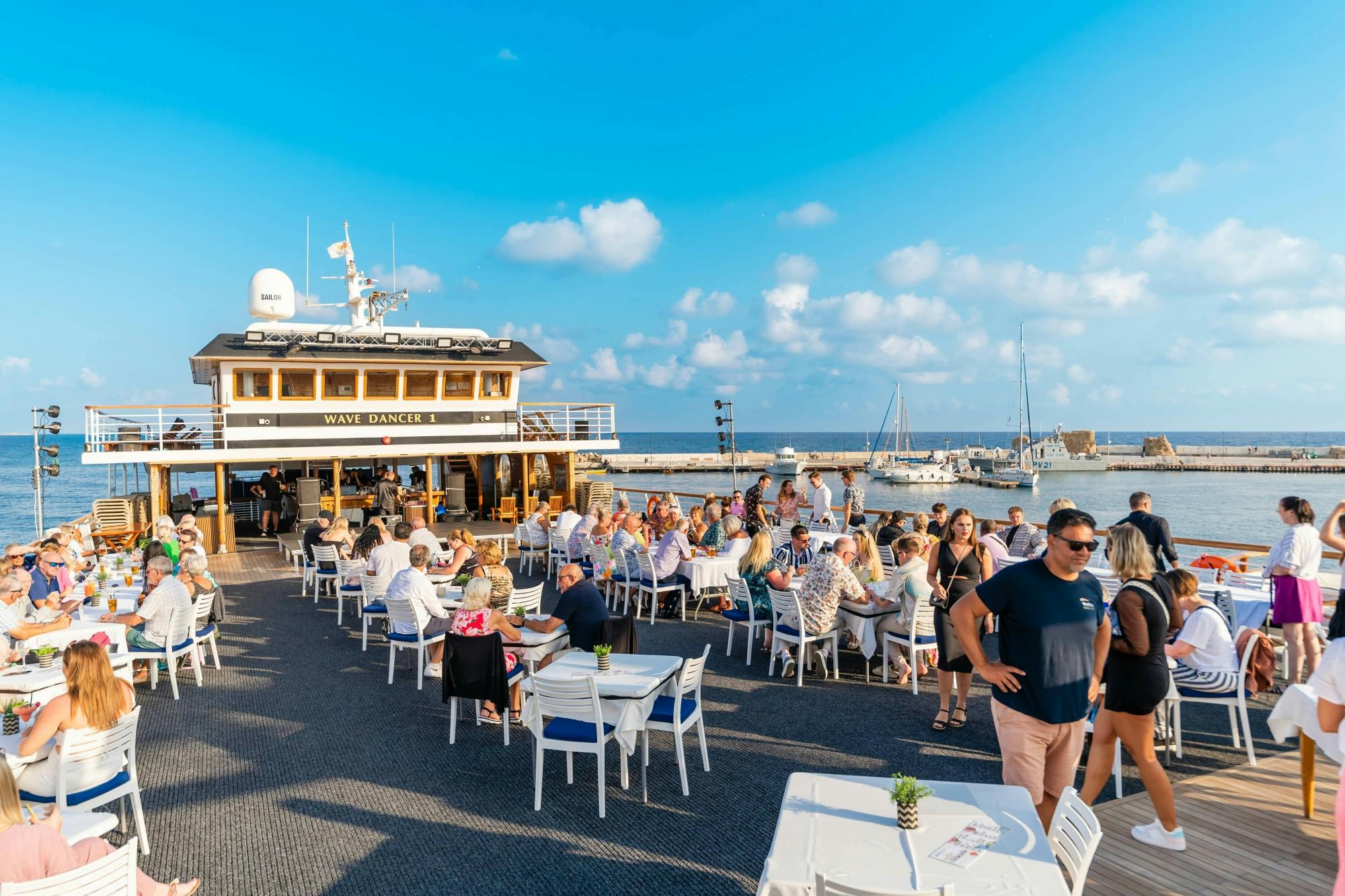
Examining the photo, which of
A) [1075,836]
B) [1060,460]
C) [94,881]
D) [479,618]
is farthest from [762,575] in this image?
[1060,460]

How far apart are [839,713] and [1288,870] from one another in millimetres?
3230

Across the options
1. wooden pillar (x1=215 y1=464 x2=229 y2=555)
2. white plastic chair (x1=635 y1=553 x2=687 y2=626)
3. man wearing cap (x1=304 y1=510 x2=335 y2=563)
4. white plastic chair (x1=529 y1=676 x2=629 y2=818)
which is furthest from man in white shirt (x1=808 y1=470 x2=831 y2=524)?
wooden pillar (x1=215 y1=464 x2=229 y2=555)

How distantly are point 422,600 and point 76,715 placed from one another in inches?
135

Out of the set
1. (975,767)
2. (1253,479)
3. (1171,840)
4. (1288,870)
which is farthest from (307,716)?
(1253,479)

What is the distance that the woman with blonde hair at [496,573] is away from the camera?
715 cm

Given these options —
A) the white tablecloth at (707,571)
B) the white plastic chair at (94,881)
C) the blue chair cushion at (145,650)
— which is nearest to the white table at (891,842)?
the white plastic chair at (94,881)

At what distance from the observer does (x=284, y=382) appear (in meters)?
16.2

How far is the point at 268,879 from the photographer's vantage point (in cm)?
420

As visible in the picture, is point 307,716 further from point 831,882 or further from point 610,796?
point 831,882

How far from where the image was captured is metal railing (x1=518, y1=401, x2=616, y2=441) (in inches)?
717

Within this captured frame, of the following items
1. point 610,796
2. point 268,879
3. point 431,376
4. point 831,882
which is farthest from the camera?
point 431,376

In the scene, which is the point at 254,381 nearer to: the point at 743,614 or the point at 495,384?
the point at 495,384

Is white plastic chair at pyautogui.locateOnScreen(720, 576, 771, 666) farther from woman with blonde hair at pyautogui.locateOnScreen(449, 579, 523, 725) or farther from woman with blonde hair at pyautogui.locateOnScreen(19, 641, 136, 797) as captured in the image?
woman with blonde hair at pyautogui.locateOnScreen(19, 641, 136, 797)

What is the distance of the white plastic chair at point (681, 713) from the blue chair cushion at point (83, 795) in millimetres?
3052
